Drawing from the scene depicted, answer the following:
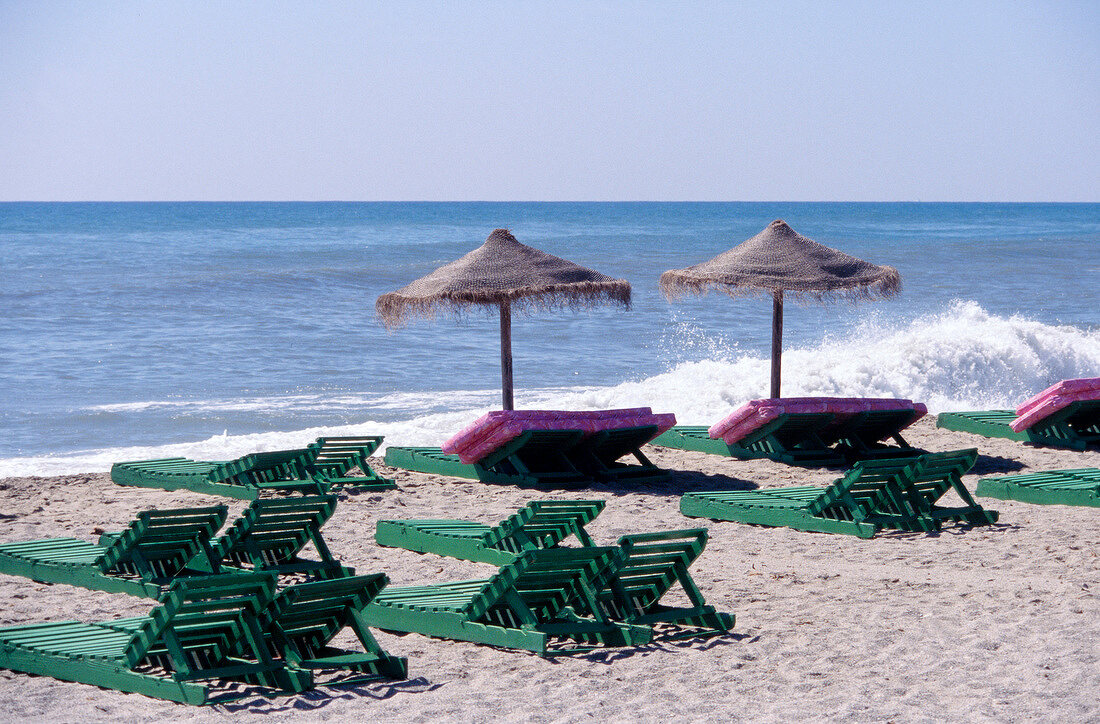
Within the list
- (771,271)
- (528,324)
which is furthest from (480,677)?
(528,324)

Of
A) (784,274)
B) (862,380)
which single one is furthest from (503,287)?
(862,380)

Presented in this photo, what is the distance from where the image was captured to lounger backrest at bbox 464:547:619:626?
16.8ft

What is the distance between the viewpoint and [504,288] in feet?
33.3

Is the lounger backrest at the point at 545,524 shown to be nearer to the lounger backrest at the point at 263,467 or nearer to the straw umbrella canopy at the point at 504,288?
the lounger backrest at the point at 263,467

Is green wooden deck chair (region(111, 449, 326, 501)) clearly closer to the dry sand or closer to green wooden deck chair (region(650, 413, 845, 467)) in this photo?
the dry sand

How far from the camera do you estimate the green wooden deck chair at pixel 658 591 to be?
17.8ft

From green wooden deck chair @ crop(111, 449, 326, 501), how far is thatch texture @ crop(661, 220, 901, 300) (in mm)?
3810

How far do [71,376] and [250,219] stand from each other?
68505mm

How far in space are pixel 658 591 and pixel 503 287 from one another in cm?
496

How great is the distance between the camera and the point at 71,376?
17.2 m

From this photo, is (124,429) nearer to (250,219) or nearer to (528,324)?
(528,324)

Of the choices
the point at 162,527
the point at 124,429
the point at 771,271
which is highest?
the point at 771,271

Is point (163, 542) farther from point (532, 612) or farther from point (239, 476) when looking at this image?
point (239, 476)

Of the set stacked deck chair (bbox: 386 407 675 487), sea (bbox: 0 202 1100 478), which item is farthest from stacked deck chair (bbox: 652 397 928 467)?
sea (bbox: 0 202 1100 478)
